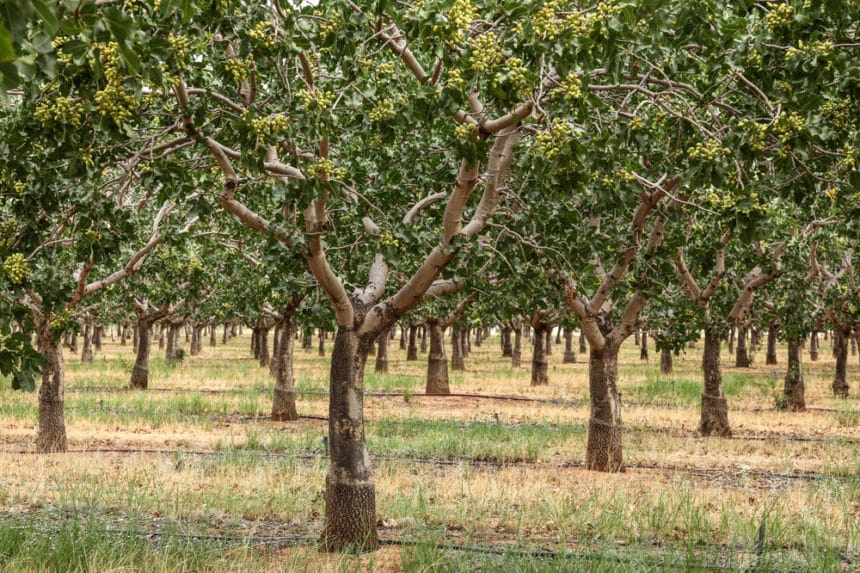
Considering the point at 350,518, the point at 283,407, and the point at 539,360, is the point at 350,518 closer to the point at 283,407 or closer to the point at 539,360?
the point at 283,407

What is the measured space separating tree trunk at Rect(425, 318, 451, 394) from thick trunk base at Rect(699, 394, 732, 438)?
398 inches

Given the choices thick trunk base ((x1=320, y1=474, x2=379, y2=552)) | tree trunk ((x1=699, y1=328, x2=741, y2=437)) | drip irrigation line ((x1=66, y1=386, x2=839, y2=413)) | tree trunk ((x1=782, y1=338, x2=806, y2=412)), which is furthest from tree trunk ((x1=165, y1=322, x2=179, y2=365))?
thick trunk base ((x1=320, y1=474, x2=379, y2=552))

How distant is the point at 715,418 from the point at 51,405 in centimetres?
1272

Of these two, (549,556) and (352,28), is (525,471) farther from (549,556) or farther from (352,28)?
(352,28)

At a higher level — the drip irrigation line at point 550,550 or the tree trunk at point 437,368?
the tree trunk at point 437,368

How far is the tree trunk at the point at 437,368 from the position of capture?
2533cm

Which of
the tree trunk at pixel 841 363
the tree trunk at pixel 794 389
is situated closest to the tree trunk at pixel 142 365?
the tree trunk at pixel 794 389

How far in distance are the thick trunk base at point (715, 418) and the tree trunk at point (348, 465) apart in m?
10.7

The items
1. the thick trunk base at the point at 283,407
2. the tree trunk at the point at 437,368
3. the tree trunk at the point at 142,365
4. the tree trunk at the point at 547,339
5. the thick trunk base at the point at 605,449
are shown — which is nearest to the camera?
the thick trunk base at the point at 605,449

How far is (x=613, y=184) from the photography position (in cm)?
680

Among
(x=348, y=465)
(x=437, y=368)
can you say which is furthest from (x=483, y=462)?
(x=437, y=368)

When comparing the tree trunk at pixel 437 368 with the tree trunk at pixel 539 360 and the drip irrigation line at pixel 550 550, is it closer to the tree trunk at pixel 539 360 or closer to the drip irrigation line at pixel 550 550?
the tree trunk at pixel 539 360

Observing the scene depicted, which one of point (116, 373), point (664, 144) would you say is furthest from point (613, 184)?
point (116, 373)

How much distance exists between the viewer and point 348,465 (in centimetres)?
779
